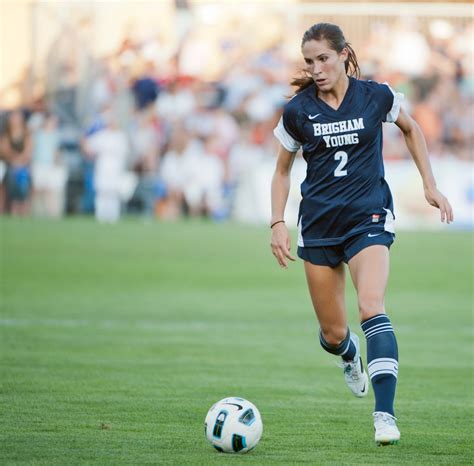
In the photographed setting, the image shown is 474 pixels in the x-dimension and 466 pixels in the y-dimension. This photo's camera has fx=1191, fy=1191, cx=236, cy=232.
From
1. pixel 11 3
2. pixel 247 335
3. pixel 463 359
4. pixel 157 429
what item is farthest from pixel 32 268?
pixel 11 3

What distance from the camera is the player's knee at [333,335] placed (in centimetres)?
770

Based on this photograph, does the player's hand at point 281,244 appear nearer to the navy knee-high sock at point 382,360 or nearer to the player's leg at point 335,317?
the player's leg at point 335,317

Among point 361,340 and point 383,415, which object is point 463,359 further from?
point 383,415

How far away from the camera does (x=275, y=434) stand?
707cm

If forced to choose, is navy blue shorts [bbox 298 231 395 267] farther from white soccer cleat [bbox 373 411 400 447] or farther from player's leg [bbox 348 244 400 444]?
white soccer cleat [bbox 373 411 400 447]

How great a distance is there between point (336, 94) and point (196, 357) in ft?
12.7

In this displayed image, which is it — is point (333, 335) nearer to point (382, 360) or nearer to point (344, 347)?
point (344, 347)

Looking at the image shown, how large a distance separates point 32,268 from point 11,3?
13.9m

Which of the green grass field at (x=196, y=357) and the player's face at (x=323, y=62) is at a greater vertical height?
the player's face at (x=323, y=62)

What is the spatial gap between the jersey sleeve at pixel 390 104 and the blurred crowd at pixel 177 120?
19.4 meters

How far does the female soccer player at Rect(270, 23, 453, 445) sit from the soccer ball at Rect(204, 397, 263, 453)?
1003 millimetres

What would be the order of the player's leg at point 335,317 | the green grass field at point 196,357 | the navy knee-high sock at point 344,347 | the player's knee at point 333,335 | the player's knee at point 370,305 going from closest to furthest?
the green grass field at point 196,357
the player's knee at point 370,305
the player's leg at point 335,317
the player's knee at point 333,335
the navy knee-high sock at point 344,347

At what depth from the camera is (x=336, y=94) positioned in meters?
7.31

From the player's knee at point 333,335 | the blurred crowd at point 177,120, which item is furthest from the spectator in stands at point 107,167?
the player's knee at point 333,335
